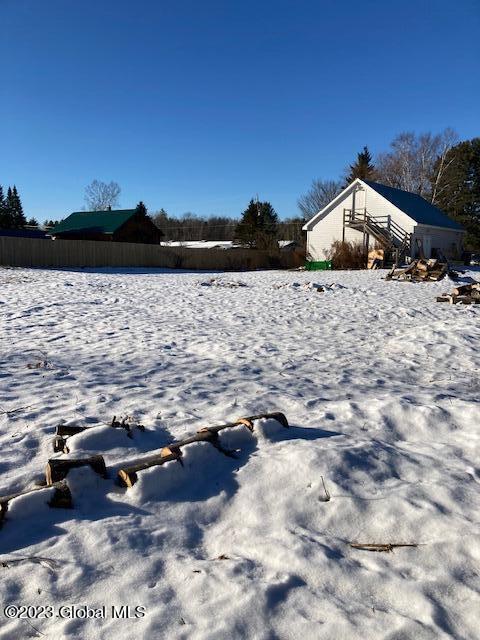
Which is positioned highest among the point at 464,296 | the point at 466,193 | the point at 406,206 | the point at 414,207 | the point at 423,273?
the point at 466,193

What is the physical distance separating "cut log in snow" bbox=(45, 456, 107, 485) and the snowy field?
0.25 ft

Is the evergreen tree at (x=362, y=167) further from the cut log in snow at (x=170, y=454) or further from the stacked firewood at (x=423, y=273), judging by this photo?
the cut log in snow at (x=170, y=454)

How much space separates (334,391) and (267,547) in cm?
282

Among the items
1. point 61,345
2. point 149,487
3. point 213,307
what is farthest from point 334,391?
point 213,307

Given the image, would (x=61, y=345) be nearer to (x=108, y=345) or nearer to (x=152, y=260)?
(x=108, y=345)

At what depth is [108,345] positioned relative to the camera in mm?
6754

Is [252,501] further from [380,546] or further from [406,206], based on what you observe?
[406,206]

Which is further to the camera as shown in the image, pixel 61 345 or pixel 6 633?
pixel 61 345

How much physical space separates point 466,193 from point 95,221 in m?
40.7

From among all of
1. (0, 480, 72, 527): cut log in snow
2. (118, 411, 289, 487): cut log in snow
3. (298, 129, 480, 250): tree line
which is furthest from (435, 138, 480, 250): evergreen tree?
(0, 480, 72, 527): cut log in snow

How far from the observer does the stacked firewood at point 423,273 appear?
61.6 ft

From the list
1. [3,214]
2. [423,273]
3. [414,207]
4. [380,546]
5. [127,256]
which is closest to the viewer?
[380,546]

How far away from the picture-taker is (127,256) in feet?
96.6

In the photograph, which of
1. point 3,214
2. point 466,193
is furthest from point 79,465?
point 3,214
